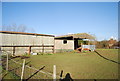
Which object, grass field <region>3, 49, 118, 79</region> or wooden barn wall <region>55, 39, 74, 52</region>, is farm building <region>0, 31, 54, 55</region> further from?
grass field <region>3, 49, 118, 79</region>

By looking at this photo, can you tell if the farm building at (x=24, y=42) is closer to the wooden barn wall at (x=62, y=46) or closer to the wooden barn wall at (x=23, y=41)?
the wooden barn wall at (x=23, y=41)

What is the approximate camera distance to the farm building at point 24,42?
14.7m

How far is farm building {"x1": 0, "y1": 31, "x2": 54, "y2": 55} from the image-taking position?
1471 cm

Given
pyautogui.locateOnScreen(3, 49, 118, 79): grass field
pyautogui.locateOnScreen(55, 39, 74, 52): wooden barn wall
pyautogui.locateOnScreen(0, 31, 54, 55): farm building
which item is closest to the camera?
pyautogui.locateOnScreen(3, 49, 118, 79): grass field

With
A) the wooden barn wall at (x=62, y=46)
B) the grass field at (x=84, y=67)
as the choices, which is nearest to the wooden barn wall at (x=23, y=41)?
the wooden barn wall at (x=62, y=46)

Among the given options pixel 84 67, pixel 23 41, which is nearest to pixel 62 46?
pixel 23 41

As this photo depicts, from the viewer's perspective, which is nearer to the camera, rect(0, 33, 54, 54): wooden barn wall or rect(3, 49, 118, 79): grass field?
rect(3, 49, 118, 79): grass field

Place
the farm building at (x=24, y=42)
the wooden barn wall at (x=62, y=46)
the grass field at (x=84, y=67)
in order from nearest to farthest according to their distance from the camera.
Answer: the grass field at (x=84, y=67) < the farm building at (x=24, y=42) < the wooden barn wall at (x=62, y=46)

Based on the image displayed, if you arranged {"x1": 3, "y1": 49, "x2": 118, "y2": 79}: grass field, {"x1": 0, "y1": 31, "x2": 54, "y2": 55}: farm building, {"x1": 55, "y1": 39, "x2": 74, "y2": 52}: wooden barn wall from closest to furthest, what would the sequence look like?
1. {"x1": 3, "y1": 49, "x2": 118, "y2": 79}: grass field
2. {"x1": 0, "y1": 31, "x2": 54, "y2": 55}: farm building
3. {"x1": 55, "y1": 39, "x2": 74, "y2": 52}: wooden barn wall

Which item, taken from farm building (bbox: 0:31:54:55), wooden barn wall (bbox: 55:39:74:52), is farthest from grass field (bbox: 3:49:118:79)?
wooden barn wall (bbox: 55:39:74:52)

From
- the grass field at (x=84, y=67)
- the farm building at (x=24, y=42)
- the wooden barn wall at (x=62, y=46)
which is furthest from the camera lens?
the wooden barn wall at (x=62, y=46)

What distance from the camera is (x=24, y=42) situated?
645 inches

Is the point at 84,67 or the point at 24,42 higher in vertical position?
the point at 24,42

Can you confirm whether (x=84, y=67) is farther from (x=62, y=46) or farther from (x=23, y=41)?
(x=62, y=46)
